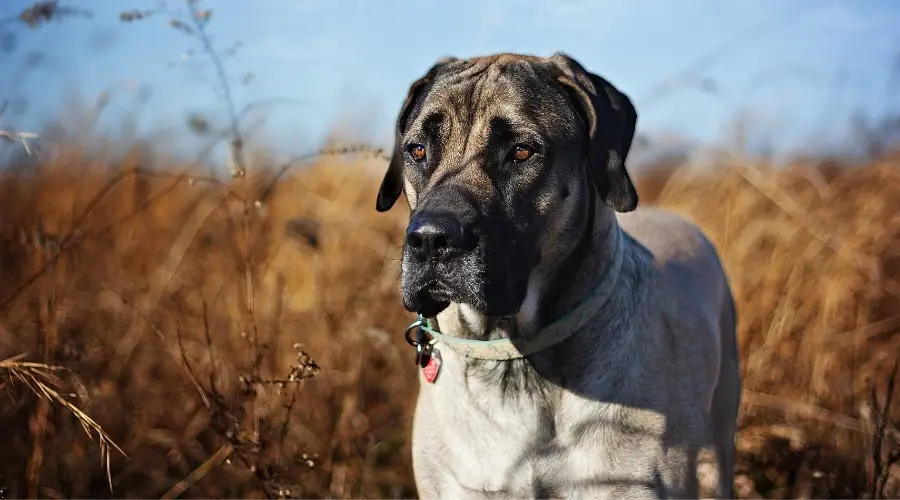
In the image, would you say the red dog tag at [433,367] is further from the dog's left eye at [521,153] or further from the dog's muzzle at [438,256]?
the dog's left eye at [521,153]

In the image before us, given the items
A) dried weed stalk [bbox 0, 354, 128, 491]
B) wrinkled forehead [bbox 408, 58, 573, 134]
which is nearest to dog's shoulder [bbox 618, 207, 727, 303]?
wrinkled forehead [bbox 408, 58, 573, 134]

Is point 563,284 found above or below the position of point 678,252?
above

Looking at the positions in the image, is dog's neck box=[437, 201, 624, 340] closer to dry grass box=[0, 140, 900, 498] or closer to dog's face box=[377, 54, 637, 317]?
dog's face box=[377, 54, 637, 317]

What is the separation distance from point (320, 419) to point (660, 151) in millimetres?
3620

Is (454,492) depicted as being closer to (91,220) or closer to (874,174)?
(91,220)

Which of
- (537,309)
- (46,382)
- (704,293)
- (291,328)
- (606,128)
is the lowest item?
(291,328)

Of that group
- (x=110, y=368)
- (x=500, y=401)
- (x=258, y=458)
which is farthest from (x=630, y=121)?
(x=110, y=368)

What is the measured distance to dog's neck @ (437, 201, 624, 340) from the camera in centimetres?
301

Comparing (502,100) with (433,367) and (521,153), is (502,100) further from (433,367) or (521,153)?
(433,367)

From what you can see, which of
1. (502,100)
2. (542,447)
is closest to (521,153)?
(502,100)

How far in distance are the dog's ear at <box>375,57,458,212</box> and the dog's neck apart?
67 centimetres

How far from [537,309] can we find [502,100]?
0.70m

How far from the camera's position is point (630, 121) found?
10.5 ft

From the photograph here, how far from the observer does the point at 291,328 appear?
5.66 metres
